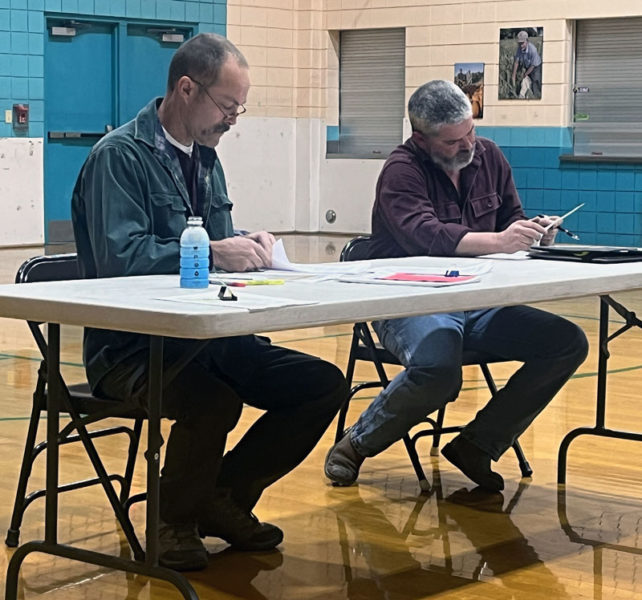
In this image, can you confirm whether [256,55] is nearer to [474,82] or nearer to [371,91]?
[371,91]

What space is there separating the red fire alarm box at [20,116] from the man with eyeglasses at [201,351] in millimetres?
9906

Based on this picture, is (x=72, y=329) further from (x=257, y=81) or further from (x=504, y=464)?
(x=257, y=81)

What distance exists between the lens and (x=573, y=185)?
1362 cm

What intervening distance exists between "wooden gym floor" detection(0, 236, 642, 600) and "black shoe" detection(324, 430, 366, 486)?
0.12 ft

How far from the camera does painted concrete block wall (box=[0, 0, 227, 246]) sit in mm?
12844

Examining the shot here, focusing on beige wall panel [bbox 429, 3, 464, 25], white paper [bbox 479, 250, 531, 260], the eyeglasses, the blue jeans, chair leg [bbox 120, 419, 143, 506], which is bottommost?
chair leg [bbox 120, 419, 143, 506]

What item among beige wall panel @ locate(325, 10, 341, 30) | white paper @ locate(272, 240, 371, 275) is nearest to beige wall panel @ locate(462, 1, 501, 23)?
beige wall panel @ locate(325, 10, 341, 30)

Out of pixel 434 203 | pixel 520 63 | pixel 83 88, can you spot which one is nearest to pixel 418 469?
pixel 434 203

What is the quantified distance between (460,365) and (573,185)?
10093 mm

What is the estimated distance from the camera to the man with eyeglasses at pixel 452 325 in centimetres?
385

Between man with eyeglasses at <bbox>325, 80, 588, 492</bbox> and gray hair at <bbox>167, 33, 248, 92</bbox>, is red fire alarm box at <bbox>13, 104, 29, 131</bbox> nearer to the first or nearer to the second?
man with eyeglasses at <bbox>325, 80, 588, 492</bbox>

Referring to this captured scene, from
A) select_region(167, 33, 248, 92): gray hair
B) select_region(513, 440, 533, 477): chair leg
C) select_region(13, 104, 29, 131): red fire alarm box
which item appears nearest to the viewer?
select_region(167, 33, 248, 92): gray hair

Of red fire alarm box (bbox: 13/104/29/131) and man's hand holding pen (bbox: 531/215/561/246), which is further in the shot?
red fire alarm box (bbox: 13/104/29/131)

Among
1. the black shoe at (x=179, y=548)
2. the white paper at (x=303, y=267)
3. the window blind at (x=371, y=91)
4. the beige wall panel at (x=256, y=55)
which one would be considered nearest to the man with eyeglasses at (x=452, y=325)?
the white paper at (x=303, y=267)
